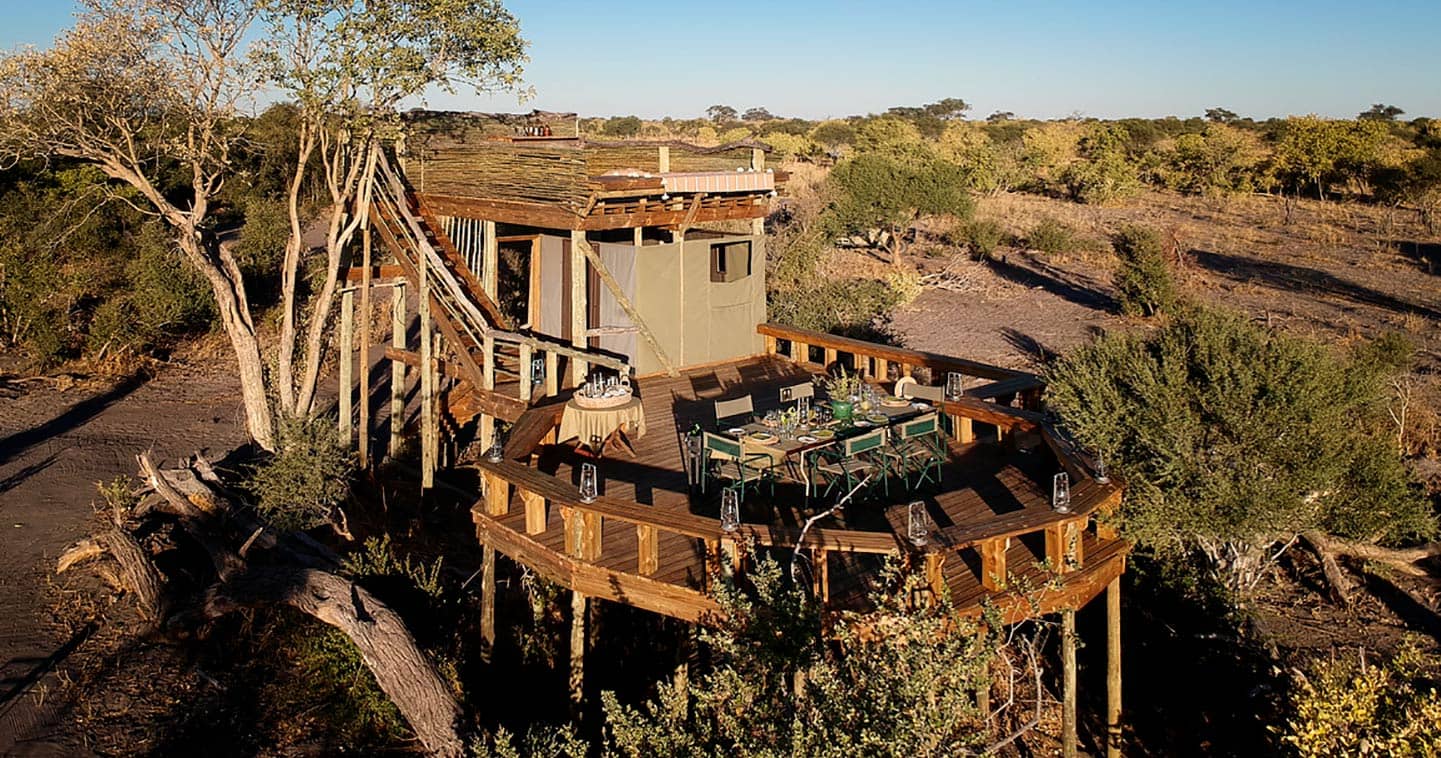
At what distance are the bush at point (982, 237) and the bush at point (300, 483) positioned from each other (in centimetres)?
2107

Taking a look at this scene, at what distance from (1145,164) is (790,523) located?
44832 mm

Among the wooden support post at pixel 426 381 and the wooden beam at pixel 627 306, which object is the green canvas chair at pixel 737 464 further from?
the wooden support post at pixel 426 381

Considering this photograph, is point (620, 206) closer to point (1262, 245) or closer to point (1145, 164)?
point (1262, 245)

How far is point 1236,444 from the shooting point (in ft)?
31.6

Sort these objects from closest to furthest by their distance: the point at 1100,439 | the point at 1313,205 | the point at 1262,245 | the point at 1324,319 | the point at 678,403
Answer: the point at 1100,439
the point at 678,403
the point at 1324,319
the point at 1262,245
the point at 1313,205

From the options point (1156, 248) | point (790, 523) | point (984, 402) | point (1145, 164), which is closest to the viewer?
point (790, 523)

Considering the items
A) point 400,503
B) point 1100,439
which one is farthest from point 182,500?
point 1100,439

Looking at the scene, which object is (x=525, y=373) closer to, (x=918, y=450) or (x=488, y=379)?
(x=488, y=379)

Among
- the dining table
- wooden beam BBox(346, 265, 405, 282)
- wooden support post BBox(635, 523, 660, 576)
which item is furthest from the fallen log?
wooden beam BBox(346, 265, 405, 282)

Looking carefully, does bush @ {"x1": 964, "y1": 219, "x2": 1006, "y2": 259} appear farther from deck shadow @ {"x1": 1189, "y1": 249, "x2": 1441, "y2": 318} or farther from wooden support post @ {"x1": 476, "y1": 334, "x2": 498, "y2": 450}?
wooden support post @ {"x1": 476, "y1": 334, "x2": 498, "y2": 450}

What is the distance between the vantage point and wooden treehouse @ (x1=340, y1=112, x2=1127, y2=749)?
273 inches

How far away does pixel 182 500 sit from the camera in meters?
10.4

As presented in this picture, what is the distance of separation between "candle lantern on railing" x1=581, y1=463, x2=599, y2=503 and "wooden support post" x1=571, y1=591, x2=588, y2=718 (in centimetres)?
91

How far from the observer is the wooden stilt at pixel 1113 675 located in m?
7.77
